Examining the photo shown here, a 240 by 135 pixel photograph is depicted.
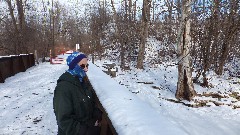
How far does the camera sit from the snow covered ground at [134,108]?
9.29 feet

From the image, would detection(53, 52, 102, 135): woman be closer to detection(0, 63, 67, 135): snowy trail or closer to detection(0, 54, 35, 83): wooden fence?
detection(0, 63, 67, 135): snowy trail

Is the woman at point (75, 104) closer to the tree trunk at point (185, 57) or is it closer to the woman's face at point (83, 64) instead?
the woman's face at point (83, 64)

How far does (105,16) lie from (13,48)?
2122 cm

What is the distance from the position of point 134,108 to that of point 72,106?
722 mm

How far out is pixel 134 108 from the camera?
10.6 feet

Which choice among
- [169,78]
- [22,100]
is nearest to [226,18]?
[169,78]

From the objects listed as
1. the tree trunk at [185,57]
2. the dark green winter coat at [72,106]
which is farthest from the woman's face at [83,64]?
the tree trunk at [185,57]

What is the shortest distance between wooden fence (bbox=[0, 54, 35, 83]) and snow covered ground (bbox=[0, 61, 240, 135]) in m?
0.44

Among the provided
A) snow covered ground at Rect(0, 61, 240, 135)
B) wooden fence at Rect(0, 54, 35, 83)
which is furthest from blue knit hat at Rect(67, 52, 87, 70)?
wooden fence at Rect(0, 54, 35, 83)

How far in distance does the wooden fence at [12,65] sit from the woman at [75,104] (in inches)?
471

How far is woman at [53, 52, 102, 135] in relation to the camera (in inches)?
117

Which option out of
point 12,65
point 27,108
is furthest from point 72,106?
point 12,65

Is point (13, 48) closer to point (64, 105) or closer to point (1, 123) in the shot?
point (1, 123)

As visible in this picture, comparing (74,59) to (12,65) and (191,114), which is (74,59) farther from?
(12,65)
